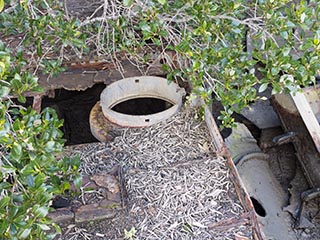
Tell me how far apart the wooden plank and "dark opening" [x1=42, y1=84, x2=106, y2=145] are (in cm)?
156

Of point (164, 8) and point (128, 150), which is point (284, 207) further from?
point (164, 8)

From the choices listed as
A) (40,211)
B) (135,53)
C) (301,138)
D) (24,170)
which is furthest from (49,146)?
(301,138)

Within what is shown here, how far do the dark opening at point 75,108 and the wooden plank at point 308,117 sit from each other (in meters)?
1.56

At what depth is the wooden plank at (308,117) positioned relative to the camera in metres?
2.93

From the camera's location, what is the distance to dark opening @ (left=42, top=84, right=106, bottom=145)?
3.69 metres

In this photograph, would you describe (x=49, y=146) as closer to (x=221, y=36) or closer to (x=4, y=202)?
(x=4, y=202)

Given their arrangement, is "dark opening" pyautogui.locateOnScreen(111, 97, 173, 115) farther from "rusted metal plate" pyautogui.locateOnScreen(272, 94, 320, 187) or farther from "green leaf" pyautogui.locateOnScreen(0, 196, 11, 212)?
"green leaf" pyautogui.locateOnScreen(0, 196, 11, 212)

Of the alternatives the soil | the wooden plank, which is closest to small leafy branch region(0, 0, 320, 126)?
the soil

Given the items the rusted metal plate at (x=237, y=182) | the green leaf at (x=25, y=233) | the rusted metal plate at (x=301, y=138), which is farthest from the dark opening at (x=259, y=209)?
the green leaf at (x=25, y=233)

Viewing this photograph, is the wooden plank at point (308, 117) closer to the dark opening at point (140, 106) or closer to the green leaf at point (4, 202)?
the dark opening at point (140, 106)

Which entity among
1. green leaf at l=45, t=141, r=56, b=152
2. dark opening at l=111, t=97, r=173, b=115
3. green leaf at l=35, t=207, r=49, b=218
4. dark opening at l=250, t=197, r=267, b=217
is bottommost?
dark opening at l=250, t=197, r=267, b=217

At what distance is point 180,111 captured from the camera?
2816 millimetres

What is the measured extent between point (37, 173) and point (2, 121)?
0.80 feet

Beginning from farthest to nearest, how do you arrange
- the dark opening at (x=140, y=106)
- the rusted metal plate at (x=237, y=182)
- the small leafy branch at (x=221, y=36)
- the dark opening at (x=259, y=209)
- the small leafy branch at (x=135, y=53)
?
the dark opening at (x=140, y=106)
the dark opening at (x=259, y=209)
the rusted metal plate at (x=237, y=182)
the small leafy branch at (x=221, y=36)
the small leafy branch at (x=135, y=53)
